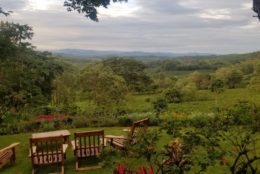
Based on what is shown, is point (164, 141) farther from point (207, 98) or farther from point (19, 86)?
point (207, 98)

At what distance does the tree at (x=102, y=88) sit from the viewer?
23391mm

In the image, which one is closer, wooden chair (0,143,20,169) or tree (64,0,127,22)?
tree (64,0,127,22)

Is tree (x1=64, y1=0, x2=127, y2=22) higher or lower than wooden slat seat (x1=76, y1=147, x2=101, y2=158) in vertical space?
higher

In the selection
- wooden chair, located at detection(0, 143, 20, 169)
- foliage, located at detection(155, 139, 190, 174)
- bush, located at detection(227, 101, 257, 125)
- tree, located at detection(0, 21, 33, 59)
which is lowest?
wooden chair, located at detection(0, 143, 20, 169)

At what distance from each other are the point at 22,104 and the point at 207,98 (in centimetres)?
3486

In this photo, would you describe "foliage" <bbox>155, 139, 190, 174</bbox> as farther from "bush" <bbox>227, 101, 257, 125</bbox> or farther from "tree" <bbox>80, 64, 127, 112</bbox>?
"tree" <bbox>80, 64, 127, 112</bbox>

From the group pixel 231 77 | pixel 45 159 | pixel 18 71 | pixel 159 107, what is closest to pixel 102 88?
pixel 18 71

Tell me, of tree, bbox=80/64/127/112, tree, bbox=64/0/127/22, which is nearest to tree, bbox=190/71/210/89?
tree, bbox=80/64/127/112

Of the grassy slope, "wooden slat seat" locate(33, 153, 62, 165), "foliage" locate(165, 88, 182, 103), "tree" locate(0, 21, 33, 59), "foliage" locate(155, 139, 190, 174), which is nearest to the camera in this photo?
"foliage" locate(155, 139, 190, 174)

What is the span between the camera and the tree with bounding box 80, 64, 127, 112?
23391 mm

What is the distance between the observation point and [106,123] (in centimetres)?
1630

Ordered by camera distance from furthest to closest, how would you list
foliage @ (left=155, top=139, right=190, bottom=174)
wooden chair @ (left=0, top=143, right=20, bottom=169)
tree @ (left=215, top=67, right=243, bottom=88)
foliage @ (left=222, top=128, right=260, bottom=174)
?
tree @ (left=215, top=67, right=243, bottom=88)
wooden chair @ (left=0, top=143, right=20, bottom=169)
foliage @ (left=222, top=128, right=260, bottom=174)
foliage @ (left=155, top=139, right=190, bottom=174)

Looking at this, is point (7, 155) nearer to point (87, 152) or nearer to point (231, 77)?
point (87, 152)

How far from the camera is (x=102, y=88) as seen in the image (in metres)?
23.7
